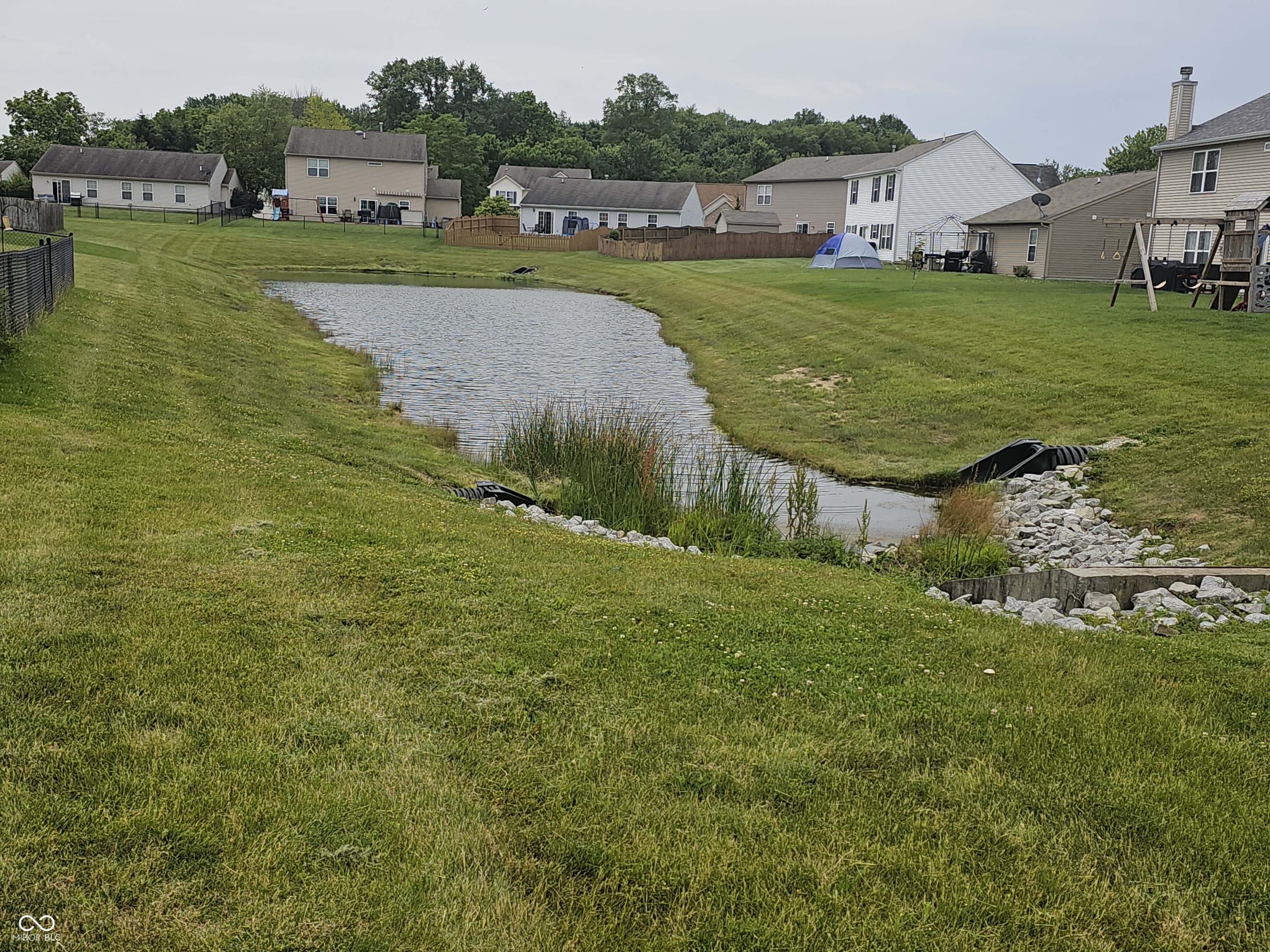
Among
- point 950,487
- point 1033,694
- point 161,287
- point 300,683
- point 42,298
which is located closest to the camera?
point 300,683

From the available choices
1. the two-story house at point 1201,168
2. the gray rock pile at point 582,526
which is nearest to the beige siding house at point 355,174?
the two-story house at point 1201,168

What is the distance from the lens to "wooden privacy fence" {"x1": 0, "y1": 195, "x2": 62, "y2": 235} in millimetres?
37781

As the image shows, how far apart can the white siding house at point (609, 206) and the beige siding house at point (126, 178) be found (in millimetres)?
24891

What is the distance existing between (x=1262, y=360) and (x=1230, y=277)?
1049 centimetres

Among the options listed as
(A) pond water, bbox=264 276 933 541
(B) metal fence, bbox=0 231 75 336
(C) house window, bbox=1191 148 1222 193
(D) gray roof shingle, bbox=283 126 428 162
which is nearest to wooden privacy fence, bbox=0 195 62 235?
(A) pond water, bbox=264 276 933 541

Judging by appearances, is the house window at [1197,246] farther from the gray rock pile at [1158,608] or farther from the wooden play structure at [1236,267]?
the gray rock pile at [1158,608]

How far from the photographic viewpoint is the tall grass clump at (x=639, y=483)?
12711 mm

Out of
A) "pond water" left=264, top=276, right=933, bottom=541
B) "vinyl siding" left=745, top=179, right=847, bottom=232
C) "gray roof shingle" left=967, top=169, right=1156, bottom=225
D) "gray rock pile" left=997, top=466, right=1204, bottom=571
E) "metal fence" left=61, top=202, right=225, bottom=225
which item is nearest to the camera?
"gray rock pile" left=997, top=466, right=1204, bottom=571

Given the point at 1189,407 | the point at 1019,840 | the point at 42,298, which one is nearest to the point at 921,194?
the point at 1189,407

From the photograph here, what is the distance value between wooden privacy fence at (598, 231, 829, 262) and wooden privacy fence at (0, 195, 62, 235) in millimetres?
32885

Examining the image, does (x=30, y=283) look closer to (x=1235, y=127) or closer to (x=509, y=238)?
(x=1235, y=127)

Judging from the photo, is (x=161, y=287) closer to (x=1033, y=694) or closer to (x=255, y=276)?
(x=255, y=276)

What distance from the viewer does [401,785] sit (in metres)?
4.95

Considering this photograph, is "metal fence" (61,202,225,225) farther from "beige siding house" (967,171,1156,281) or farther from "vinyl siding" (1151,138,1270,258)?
"vinyl siding" (1151,138,1270,258)
